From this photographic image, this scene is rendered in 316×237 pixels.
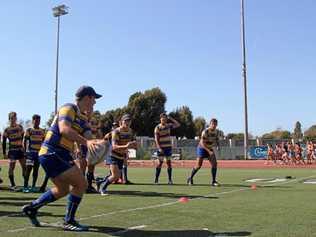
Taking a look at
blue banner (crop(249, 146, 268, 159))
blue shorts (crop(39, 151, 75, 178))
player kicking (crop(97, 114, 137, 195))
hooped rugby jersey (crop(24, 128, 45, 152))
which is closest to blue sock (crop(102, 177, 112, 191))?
player kicking (crop(97, 114, 137, 195))

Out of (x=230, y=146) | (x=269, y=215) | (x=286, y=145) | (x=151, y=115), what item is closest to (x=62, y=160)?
(x=269, y=215)

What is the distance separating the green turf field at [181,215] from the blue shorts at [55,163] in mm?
850

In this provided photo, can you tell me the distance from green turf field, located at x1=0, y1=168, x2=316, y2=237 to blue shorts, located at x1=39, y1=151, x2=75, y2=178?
2.79 feet

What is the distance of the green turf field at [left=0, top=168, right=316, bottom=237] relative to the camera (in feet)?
23.5

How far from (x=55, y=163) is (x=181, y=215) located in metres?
2.65

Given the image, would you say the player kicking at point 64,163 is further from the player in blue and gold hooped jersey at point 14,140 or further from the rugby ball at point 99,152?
the player in blue and gold hooped jersey at point 14,140

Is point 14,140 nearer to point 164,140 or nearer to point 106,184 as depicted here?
point 106,184

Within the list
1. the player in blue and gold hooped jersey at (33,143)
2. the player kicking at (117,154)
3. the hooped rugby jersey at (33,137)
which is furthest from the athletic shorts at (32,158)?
the player kicking at (117,154)

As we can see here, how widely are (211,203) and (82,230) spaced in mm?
3993

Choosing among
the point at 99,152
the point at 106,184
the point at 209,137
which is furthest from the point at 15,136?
the point at 99,152

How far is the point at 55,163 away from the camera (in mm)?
7195

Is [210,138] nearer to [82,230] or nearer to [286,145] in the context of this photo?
[82,230]

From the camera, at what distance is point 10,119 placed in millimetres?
14617

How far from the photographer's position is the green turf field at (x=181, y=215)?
7148 millimetres
